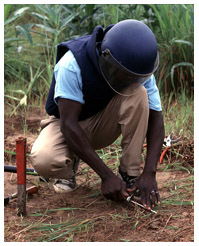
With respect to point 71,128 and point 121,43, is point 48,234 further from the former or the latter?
point 121,43

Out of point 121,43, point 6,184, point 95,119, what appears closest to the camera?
point 121,43

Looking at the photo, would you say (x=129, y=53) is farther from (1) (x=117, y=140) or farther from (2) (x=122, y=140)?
(1) (x=117, y=140)

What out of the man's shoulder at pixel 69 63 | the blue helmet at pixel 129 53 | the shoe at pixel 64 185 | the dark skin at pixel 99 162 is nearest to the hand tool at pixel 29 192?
the shoe at pixel 64 185

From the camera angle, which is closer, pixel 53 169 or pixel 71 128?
pixel 71 128

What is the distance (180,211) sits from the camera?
2.36m

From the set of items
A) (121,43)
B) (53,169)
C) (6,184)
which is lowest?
(6,184)

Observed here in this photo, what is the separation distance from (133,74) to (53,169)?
72 centimetres

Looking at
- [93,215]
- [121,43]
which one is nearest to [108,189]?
[93,215]

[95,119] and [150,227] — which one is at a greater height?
[95,119]

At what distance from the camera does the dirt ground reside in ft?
7.03

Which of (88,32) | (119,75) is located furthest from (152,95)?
(88,32)

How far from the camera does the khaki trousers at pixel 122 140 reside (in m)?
2.39

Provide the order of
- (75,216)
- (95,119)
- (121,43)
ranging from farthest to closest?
(95,119) → (75,216) → (121,43)

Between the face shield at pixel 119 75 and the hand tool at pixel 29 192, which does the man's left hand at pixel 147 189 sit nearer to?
the face shield at pixel 119 75
